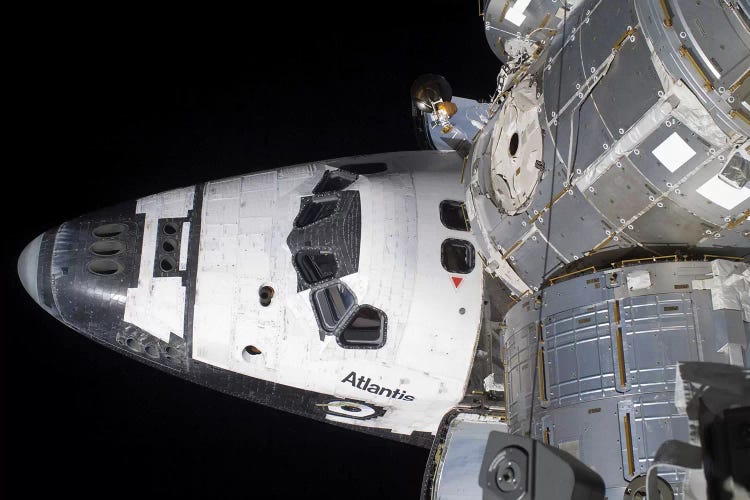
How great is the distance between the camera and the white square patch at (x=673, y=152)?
9008 millimetres

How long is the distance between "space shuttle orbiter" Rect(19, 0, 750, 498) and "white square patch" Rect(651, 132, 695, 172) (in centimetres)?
2

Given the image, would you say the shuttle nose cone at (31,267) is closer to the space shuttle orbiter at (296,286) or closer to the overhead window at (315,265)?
the space shuttle orbiter at (296,286)

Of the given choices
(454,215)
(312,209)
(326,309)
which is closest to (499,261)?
(454,215)

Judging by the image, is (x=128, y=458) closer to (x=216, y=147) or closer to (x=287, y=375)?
(x=216, y=147)

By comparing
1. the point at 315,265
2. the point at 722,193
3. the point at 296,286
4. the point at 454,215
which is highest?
the point at 454,215

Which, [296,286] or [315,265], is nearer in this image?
[296,286]

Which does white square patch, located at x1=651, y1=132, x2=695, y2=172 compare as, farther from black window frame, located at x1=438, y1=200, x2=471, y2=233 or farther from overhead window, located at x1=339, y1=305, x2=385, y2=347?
overhead window, located at x1=339, y1=305, x2=385, y2=347

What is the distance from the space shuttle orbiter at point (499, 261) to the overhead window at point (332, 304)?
0.07 ft

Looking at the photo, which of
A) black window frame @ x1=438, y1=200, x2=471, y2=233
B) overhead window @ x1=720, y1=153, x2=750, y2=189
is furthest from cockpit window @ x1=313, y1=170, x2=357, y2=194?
overhead window @ x1=720, y1=153, x2=750, y2=189

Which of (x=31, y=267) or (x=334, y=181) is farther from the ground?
(x=334, y=181)

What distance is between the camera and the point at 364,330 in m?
12.9

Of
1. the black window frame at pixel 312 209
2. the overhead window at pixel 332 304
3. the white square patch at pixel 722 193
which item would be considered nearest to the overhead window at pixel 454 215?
the black window frame at pixel 312 209

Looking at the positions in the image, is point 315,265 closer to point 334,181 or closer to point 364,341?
point 364,341

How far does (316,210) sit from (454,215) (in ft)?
7.29
